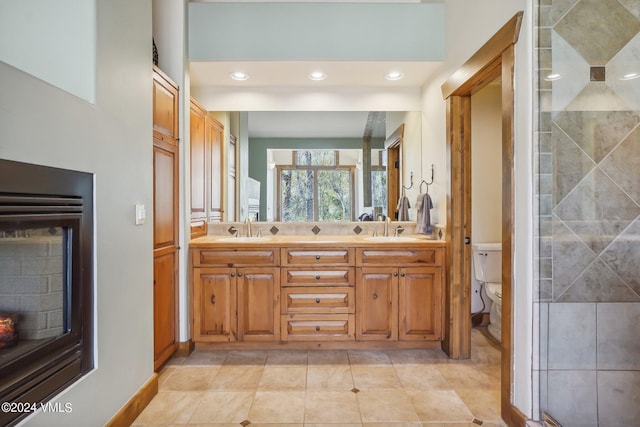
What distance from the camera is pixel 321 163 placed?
3234 millimetres

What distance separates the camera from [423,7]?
2660mm

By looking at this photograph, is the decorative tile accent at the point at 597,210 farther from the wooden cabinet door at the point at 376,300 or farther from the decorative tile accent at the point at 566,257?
the wooden cabinet door at the point at 376,300

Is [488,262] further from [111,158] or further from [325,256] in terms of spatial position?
[111,158]

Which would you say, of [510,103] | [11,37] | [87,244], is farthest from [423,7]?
[87,244]

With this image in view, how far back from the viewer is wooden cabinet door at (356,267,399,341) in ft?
8.55

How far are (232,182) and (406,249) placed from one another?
1687 mm

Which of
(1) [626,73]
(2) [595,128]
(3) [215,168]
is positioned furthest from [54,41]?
(1) [626,73]

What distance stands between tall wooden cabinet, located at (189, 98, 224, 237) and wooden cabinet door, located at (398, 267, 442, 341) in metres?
1.73

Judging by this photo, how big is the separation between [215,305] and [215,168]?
4.04 feet

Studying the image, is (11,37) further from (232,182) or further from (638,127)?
(638,127)

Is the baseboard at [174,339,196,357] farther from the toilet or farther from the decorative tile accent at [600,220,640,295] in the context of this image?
the decorative tile accent at [600,220,640,295]

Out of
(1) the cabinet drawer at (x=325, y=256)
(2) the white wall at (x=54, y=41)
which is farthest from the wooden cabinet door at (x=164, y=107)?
(1) the cabinet drawer at (x=325, y=256)

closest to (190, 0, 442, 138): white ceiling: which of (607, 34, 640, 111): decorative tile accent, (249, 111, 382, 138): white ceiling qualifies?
(249, 111, 382, 138): white ceiling

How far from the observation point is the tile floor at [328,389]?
5.99 ft
